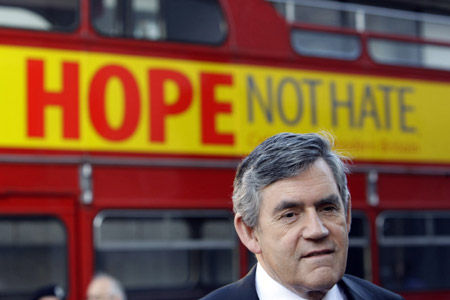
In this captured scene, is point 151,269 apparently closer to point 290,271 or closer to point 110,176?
point 110,176

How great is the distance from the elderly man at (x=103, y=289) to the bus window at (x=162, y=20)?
1665 millimetres

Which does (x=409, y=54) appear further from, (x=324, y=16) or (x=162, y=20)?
(x=162, y=20)

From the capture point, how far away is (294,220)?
1.85 m

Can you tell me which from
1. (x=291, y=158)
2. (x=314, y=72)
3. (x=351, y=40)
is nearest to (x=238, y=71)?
(x=314, y=72)

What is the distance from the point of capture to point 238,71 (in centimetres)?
628

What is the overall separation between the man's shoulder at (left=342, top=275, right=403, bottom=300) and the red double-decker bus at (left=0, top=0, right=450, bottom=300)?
359 cm

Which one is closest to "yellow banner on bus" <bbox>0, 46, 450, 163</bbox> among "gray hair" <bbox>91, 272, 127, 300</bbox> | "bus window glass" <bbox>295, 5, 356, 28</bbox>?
"bus window glass" <bbox>295, 5, 356, 28</bbox>

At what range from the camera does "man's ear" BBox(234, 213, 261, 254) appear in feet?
6.44

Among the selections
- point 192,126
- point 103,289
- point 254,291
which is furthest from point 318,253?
point 192,126

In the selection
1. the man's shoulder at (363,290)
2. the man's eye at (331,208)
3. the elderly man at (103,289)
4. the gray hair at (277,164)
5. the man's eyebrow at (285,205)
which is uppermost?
the gray hair at (277,164)

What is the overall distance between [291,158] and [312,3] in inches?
194

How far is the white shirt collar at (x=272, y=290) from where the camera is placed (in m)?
1.86

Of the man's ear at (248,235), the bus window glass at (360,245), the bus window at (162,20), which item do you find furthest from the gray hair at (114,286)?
the man's ear at (248,235)

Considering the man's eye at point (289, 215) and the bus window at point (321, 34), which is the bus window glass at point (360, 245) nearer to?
the bus window at point (321, 34)
